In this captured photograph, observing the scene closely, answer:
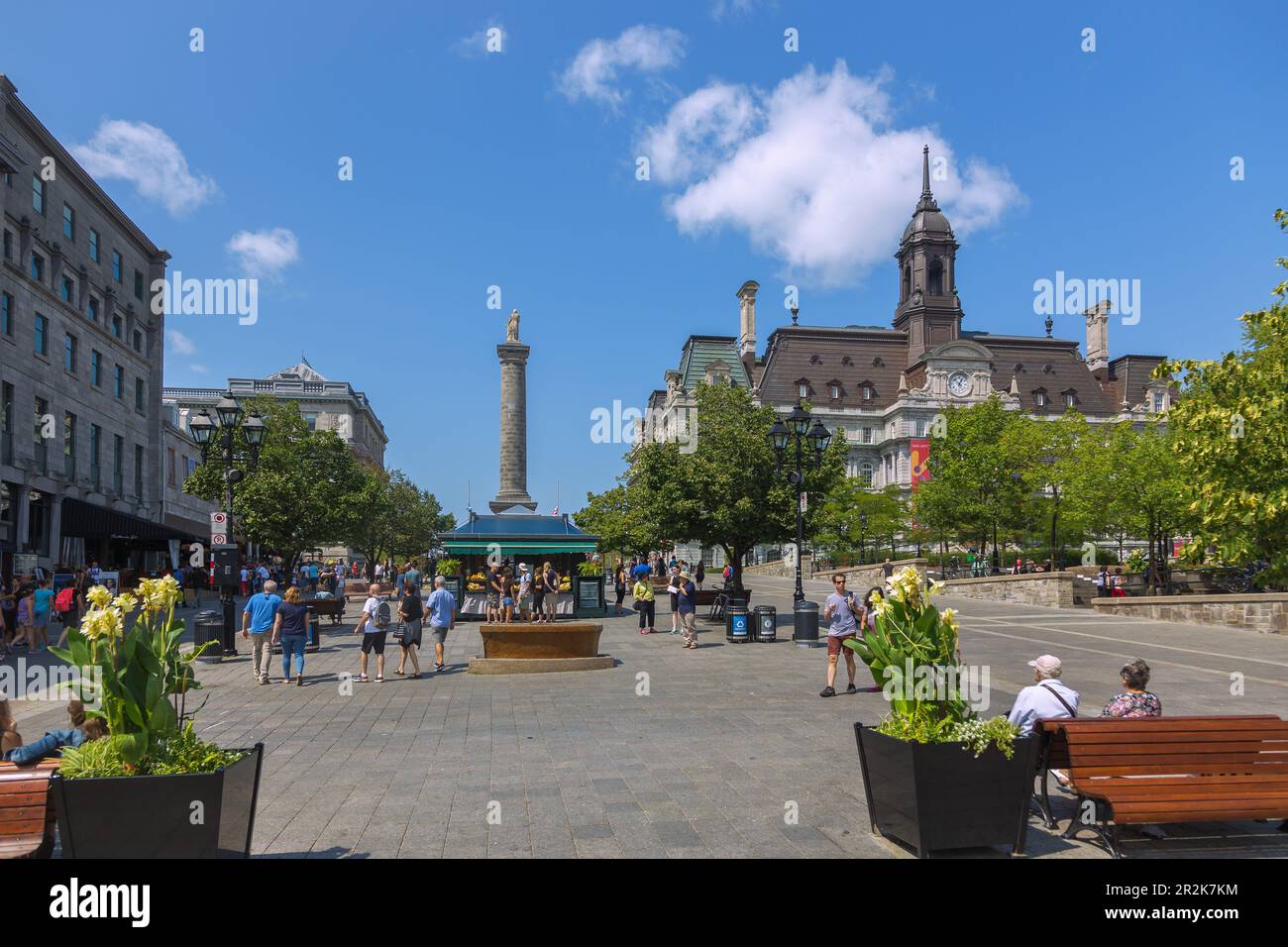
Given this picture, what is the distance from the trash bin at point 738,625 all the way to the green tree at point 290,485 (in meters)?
14.5

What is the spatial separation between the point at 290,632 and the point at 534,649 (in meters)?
4.25

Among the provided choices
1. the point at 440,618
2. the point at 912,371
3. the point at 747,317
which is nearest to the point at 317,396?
the point at 747,317

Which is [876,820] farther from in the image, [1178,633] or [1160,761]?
[1178,633]

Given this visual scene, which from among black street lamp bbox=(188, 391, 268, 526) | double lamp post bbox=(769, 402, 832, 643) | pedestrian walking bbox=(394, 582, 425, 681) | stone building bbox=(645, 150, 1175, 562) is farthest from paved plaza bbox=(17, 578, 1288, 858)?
stone building bbox=(645, 150, 1175, 562)

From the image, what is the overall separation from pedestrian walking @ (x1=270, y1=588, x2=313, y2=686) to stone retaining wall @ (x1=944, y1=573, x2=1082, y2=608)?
23104 mm

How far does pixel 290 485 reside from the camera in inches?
1300

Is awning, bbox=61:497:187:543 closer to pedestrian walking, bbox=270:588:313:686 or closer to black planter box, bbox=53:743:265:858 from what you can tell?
pedestrian walking, bbox=270:588:313:686

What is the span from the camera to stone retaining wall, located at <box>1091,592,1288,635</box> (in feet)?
80.0

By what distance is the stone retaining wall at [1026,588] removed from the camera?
34.4 metres

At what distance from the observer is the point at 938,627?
614cm

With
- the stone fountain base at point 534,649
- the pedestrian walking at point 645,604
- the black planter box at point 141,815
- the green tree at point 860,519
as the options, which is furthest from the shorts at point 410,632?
the green tree at point 860,519

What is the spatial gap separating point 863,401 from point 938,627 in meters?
98.1

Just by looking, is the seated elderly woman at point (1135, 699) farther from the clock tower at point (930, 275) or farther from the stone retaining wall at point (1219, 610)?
the clock tower at point (930, 275)
